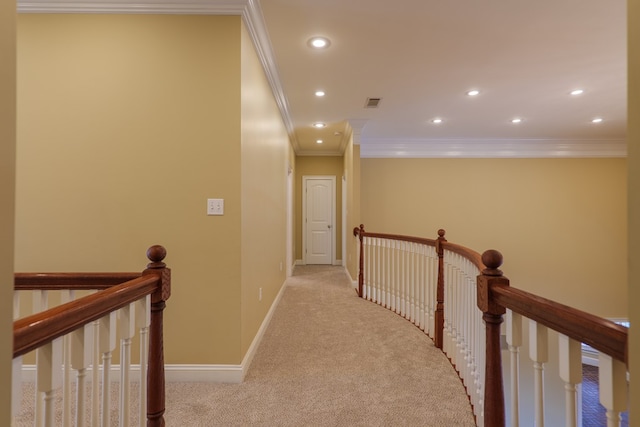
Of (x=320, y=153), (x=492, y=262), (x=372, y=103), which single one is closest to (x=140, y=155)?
(x=492, y=262)

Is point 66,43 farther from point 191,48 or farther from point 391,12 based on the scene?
point 391,12

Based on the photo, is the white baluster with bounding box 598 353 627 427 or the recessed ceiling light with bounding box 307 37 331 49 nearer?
the white baluster with bounding box 598 353 627 427

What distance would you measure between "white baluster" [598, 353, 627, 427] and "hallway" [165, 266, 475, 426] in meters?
1.28

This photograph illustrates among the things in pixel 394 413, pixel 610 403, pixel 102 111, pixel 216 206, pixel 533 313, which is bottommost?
pixel 394 413

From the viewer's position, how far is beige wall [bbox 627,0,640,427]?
1.85ft

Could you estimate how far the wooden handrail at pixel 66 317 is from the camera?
0.70 meters

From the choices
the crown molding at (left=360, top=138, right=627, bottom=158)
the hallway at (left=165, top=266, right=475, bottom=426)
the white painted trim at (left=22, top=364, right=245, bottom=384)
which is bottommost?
the hallway at (left=165, top=266, right=475, bottom=426)

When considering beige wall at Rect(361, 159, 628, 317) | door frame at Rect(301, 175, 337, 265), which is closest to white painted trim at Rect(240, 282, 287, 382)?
door frame at Rect(301, 175, 337, 265)

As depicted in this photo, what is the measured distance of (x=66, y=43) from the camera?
2201mm

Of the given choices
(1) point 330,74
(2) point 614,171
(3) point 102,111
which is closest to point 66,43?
(3) point 102,111

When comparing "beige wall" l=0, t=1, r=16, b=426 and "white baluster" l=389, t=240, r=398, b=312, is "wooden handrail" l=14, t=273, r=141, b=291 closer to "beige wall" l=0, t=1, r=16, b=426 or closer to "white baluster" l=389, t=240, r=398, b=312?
"beige wall" l=0, t=1, r=16, b=426

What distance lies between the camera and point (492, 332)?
3.91 feet

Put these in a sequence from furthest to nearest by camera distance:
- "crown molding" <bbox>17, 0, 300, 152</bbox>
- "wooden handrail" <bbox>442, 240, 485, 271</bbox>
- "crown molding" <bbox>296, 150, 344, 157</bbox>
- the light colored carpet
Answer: "crown molding" <bbox>296, 150, 344, 157</bbox> → "crown molding" <bbox>17, 0, 300, 152</bbox> → the light colored carpet → "wooden handrail" <bbox>442, 240, 485, 271</bbox>

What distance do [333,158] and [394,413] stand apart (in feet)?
19.7
